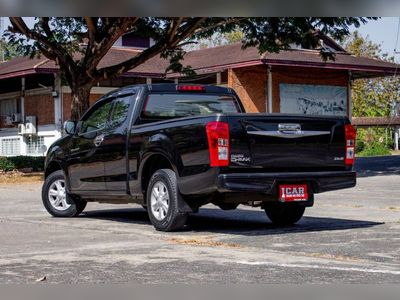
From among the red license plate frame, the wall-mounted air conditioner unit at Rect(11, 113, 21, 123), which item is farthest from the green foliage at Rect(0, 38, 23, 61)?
the red license plate frame

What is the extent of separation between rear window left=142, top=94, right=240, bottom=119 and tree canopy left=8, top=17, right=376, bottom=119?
10.9 metres

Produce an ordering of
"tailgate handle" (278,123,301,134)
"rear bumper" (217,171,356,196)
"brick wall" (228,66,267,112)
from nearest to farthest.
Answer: "rear bumper" (217,171,356,196) → "tailgate handle" (278,123,301,134) → "brick wall" (228,66,267,112)

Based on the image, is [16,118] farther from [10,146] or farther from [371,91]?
[371,91]

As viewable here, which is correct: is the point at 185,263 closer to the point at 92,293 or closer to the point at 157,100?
the point at 92,293

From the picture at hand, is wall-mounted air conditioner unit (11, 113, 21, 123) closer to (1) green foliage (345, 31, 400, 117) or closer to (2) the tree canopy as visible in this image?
(2) the tree canopy

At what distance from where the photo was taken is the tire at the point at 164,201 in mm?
9594

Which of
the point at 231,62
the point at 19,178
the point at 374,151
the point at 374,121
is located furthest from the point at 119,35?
the point at 374,121

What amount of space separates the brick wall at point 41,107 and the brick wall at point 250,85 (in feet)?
25.3

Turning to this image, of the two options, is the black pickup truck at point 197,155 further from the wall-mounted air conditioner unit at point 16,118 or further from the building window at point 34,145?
the wall-mounted air conditioner unit at point 16,118

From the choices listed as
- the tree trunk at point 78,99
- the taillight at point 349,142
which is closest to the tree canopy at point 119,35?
the tree trunk at point 78,99

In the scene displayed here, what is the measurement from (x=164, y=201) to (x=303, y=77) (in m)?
26.0

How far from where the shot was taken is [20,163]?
28641mm

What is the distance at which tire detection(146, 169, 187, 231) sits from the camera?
31.5ft

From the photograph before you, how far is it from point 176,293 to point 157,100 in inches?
215
